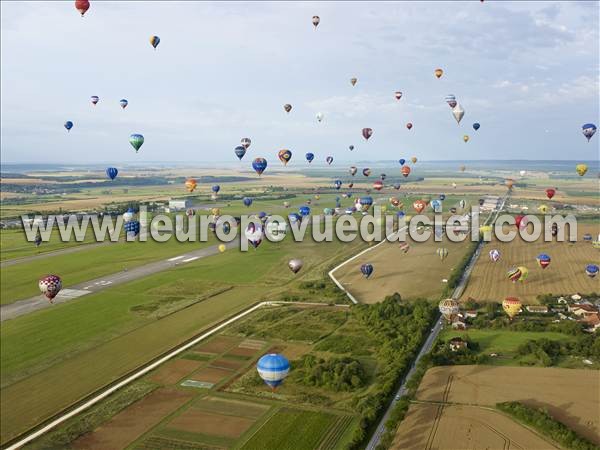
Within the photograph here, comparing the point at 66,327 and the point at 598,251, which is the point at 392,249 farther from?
the point at 66,327

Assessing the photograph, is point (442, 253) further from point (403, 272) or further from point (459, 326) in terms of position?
point (459, 326)

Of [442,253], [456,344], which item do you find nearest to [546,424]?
[456,344]

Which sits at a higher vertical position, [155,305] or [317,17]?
[317,17]

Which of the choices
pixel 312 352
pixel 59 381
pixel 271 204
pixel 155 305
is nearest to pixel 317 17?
pixel 155 305

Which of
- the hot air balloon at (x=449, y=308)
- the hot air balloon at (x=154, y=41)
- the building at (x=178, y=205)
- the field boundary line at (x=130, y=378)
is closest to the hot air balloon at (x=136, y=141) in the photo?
the hot air balloon at (x=154, y=41)

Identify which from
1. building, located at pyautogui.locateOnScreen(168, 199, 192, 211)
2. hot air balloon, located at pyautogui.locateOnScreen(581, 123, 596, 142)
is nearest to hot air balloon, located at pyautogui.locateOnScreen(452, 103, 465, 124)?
hot air balloon, located at pyautogui.locateOnScreen(581, 123, 596, 142)

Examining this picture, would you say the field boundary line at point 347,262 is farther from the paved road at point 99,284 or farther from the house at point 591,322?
the paved road at point 99,284
